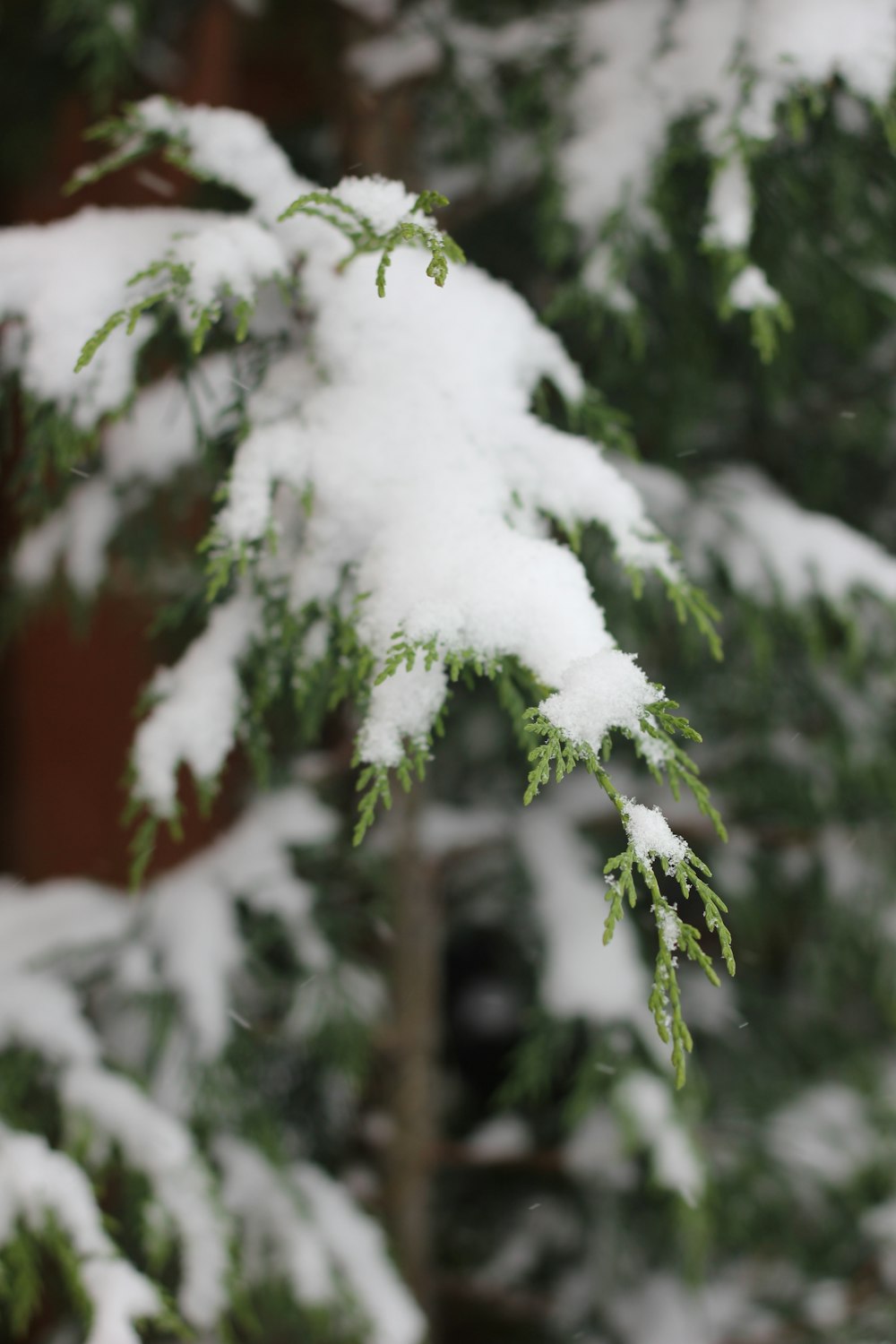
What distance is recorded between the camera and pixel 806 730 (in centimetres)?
234

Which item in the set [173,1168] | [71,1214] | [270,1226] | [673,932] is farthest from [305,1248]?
[673,932]

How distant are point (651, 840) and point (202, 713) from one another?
728 millimetres

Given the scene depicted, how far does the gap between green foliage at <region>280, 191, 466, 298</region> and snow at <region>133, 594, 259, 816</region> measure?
0.46m

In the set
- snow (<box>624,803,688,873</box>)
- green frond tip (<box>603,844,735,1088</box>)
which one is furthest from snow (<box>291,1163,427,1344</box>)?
snow (<box>624,803,688,873</box>)

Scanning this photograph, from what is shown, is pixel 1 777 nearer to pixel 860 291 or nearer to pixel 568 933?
pixel 568 933

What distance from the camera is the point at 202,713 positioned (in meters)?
1.37

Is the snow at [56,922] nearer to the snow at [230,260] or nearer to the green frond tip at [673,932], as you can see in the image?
the snow at [230,260]

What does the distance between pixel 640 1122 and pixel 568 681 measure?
129cm

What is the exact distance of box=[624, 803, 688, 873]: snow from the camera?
2.65 feet

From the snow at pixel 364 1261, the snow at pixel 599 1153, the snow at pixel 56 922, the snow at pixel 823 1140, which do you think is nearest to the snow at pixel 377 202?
the snow at pixel 56 922

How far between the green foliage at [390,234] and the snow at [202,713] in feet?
1.50

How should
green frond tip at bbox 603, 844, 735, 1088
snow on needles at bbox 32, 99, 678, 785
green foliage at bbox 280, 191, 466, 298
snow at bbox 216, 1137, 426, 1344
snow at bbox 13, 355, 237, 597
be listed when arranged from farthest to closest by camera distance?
snow at bbox 13, 355, 237, 597 < snow at bbox 216, 1137, 426, 1344 < snow on needles at bbox 32, 99, 678, 785 < green foliage at bbox 280, 191, 466, 298 < green frond tip at bbox 603, 844, 735, 1088

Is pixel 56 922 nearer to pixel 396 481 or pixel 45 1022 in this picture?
pixel 45 1022

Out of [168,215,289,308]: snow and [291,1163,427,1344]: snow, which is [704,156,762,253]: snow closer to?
[168,215,289,308]: snow
